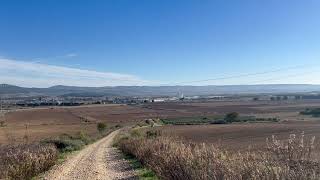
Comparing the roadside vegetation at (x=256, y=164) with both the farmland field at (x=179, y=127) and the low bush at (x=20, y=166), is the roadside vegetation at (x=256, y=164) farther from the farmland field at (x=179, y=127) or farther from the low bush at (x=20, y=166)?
the farmland field at (x=179, y=127)

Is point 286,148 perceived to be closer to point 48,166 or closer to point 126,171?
point 126,171

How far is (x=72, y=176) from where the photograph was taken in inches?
796

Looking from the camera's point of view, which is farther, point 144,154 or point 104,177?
point 144,154

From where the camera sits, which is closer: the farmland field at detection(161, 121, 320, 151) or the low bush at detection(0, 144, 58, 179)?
the low bush at detection(0, 144, 58, 179)

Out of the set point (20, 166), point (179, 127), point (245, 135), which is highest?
point (20, 166)

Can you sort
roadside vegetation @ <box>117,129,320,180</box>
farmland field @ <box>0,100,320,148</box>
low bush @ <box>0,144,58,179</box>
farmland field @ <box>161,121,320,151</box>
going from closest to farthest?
roadside vegetation @ <box>117,129,320,180</box>, low bush @ <box>0,144,58,179</box>, farmland field @ <box>161,121,320,151</box>, farmland field @ <box>0,100,320,148</box>

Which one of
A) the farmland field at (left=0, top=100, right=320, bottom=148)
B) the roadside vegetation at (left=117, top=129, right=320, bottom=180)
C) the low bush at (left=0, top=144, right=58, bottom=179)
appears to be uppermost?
the roadside vegetation at (left=117, top=129, right=320, bottom=180)

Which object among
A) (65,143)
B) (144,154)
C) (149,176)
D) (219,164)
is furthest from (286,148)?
(65,143)

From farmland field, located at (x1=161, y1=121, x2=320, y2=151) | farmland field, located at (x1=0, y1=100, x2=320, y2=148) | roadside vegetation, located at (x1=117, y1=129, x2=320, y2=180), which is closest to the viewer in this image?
roadside vegetation, located at (x1=117, y1=129, x2=320, y2=180)

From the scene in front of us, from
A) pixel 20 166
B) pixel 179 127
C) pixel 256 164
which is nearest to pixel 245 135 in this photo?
pixel 179 127

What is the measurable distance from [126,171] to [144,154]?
219 cm

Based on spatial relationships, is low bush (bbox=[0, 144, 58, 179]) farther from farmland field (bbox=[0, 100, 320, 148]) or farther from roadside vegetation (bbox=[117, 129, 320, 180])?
farmland field (bbox=[0, 100, 320, 148])

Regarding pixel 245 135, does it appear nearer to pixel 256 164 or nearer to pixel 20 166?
pixel 20 166

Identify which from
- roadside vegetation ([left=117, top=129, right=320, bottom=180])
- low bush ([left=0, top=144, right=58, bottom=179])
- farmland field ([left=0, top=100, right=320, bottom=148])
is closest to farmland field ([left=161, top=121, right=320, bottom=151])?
farmland field ([left=0, top=100, right=320, bottom=148])
